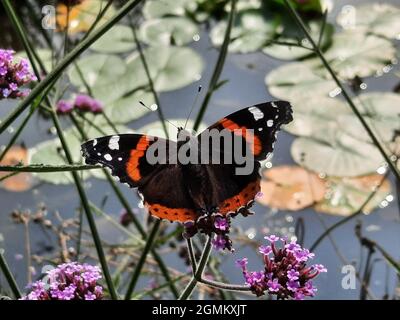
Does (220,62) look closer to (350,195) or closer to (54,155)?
(350,195)

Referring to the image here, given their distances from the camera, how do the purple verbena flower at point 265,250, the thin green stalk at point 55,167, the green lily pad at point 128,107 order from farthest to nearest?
the green lily pad at point 128,107 → the purple verbena flower at point 265,250 → the thin green stalk at point 55,167

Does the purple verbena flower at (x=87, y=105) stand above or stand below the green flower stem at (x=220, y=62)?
above

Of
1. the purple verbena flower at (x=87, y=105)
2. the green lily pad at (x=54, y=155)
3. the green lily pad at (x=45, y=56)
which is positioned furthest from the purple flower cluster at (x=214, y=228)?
the green lily pad at (x=45, y=56)

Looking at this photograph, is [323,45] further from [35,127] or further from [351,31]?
[35,127]

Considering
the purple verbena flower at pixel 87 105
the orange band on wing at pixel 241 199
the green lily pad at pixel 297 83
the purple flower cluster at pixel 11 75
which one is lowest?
the orange band on wing at pixel 241 199

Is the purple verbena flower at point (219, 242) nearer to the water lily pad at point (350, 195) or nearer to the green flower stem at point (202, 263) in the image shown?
the green flower stem at point (202, 263)

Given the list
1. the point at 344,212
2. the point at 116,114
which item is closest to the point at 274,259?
the point at 344,212

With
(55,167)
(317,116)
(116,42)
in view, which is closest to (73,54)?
(55,167)
